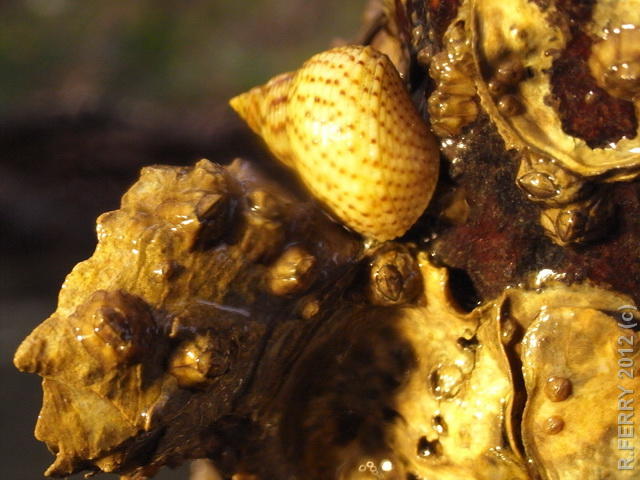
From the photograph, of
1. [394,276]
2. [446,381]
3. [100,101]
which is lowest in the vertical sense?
[446,381]

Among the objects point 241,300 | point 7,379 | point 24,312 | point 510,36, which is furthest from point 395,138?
point 7,379

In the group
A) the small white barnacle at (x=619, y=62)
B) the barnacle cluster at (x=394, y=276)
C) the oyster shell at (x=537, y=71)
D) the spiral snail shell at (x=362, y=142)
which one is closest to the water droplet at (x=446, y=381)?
the barnacle cluster at (x=394, y=276)

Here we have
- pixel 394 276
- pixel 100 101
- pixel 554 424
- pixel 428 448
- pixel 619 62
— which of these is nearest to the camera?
pixel 619 62

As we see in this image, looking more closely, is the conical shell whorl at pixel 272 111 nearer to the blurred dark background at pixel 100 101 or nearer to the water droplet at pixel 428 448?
the blurred dark background at pixel 100 101

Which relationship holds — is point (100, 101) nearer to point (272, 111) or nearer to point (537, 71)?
point (272, 111)

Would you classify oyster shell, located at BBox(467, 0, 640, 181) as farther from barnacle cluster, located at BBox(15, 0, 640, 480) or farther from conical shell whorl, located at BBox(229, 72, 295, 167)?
conical shell whorl, located at BBox(229, 72, 295, 167)

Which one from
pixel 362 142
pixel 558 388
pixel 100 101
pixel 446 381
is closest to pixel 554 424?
pixel 558 388

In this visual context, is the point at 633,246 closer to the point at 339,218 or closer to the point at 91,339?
the point at 339,218
